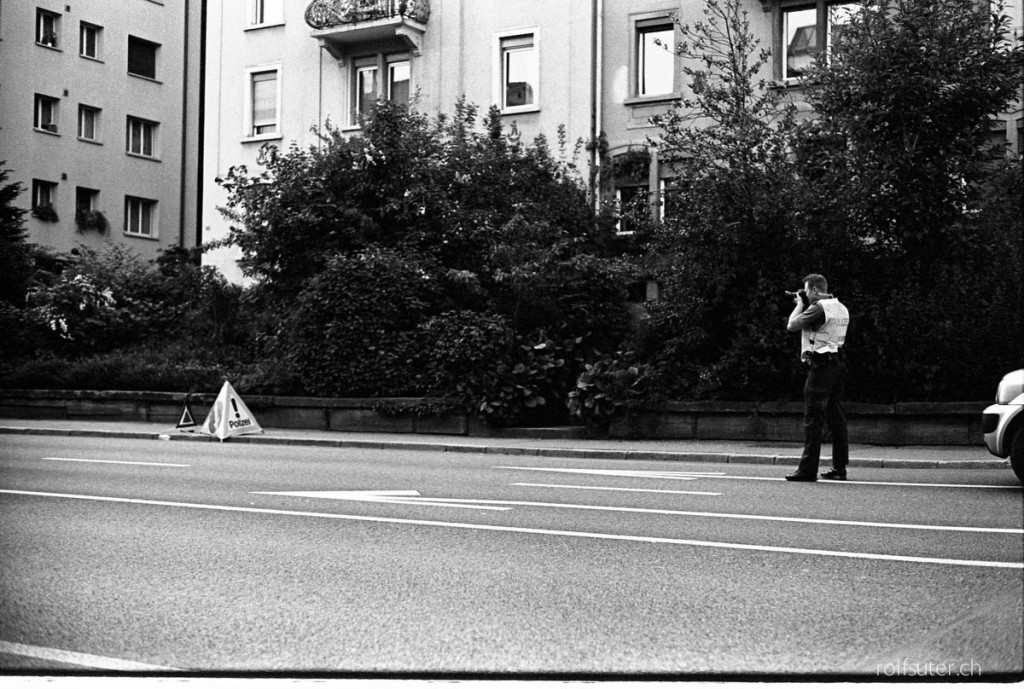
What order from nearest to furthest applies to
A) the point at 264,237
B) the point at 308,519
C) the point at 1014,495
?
the point at 308,519, the point at 1014,495, the point at 264,237

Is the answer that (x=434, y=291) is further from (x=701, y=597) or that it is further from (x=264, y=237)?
(x=701, y=597)

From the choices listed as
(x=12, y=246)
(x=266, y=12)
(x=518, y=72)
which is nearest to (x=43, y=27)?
(x=12, y=246)

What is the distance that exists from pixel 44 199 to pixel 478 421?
16788 millimetres

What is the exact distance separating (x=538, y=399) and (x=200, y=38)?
778 inches

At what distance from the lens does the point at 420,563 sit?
734 cm

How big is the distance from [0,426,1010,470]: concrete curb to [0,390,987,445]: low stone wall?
6.19 ft

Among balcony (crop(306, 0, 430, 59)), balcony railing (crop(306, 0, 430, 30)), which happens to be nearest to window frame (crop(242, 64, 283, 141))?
balcony (crop(306, 0, 430, 59))

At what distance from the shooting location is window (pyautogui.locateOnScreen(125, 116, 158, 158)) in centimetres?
2819

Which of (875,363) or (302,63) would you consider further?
(302,63)

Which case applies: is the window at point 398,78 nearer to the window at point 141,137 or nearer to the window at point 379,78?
the window at point 379,78

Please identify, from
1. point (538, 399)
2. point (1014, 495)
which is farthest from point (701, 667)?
point (538, 399)

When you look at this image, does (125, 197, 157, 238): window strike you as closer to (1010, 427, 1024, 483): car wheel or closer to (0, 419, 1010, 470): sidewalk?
(0, 419, 1010, 470): sidewalk

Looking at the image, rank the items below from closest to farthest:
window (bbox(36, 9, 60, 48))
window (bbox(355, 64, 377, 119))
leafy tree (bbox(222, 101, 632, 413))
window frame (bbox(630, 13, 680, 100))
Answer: window (bbox(36, 9, 60, 48))
leafy tree (bbox(222, 101, 632, 413))
window frame (bbox(630, 13, 680, 100))
window (bbox(355, 64, 377, 119))

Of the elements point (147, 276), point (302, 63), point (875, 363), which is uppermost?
point (302, 63)
